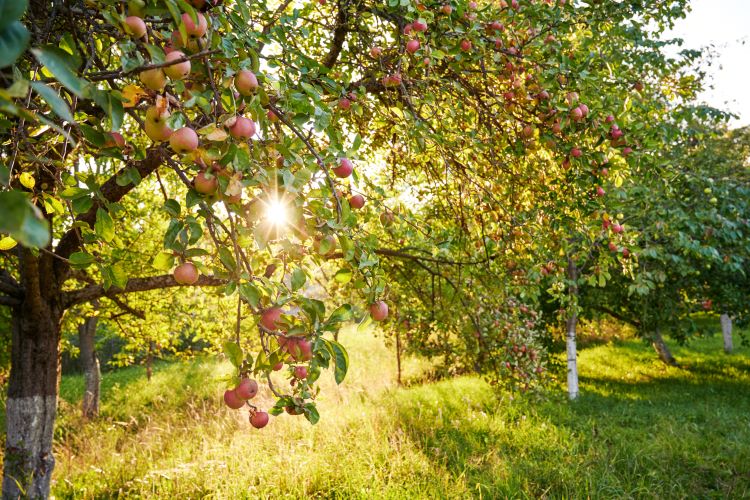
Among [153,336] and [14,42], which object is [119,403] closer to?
[153,336]

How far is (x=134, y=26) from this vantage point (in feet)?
3.38

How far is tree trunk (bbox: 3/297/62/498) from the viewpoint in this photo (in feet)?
12.8

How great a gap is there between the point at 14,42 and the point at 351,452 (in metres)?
5.55

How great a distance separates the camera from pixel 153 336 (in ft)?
23.8

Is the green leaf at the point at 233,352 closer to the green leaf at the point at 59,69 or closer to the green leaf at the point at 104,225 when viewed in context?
the green leaf at the point at 104,225

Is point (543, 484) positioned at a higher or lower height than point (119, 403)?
higher

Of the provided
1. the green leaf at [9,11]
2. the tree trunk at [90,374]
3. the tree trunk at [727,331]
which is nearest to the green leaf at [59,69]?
the green leaf at [9,11]

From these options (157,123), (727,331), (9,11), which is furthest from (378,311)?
(727,331)

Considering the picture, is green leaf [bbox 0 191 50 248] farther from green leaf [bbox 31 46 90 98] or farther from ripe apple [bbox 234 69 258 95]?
ripe apple [bbox 234 69 258 95]

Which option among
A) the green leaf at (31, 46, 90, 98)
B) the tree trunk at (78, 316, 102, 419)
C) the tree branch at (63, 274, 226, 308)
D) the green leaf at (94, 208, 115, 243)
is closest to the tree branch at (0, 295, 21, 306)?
the tree branch at (63, 274, 226, 308)

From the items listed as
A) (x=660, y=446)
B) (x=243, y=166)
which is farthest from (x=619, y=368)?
(x=243, y=166)

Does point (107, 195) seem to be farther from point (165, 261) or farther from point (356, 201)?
point (165, 261)

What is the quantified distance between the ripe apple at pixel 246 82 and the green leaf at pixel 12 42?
666 millimetres

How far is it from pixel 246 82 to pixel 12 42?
2.26 ft
